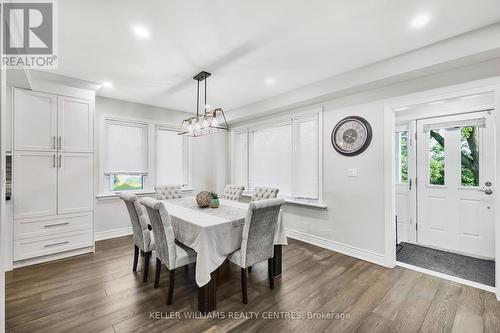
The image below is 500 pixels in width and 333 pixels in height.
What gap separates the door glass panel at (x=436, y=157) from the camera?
11.4 feet

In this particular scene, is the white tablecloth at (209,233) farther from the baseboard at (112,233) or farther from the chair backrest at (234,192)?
the baseboard at (112,233)

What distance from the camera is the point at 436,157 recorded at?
3527 mm

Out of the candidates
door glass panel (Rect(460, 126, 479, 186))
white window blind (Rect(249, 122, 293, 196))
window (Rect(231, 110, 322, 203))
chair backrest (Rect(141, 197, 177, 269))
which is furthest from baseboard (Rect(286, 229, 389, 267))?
chair backrest (Rect(141, 197, 177, 269))

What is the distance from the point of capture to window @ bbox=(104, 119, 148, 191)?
4105 millimetres

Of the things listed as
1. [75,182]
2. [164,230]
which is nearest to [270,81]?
[164,230]

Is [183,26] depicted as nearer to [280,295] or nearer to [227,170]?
[280,295]

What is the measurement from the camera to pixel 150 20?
197cm

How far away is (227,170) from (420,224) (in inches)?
154

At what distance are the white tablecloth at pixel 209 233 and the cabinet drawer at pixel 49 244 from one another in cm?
173

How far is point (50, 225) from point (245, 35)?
139 inches

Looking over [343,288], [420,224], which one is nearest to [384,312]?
[343,288]

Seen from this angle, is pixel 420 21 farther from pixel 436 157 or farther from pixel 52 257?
pixel 52 257

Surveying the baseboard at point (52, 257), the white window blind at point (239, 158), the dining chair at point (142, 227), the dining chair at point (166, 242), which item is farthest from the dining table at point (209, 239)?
the white window blind at point (239, 158)

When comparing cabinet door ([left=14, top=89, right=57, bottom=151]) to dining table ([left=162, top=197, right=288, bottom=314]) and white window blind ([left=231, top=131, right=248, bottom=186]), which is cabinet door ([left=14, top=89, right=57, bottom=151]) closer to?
dining table ([left=162, top=197, right=288, bottom=314])
